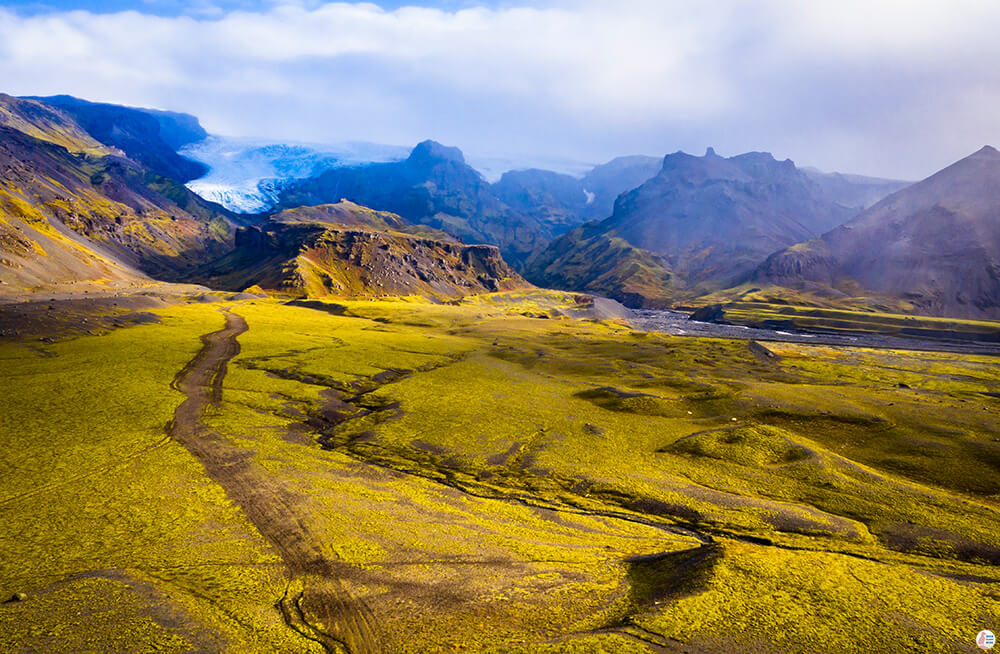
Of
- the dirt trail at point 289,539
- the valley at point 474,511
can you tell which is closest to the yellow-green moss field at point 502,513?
the valley at point 474,511

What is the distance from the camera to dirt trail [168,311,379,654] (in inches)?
845

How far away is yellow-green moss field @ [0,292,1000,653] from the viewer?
70.1 ft

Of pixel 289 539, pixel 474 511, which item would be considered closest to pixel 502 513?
pixel 474 511

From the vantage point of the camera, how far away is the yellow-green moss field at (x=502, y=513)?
21.4 m

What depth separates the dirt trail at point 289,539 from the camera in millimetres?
21453

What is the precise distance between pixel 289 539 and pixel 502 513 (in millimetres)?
15011

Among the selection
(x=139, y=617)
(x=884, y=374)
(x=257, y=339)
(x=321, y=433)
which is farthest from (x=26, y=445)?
(x=884, y=374)

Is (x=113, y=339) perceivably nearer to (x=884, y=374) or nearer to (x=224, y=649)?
(x=224, y=649)

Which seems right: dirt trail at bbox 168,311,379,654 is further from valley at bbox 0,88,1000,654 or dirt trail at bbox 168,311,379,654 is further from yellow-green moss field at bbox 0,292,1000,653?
yellow-green moss field at bbox 0,292,1000,653

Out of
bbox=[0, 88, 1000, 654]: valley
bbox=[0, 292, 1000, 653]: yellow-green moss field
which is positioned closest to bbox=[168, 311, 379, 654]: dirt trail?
bbox=[0, 88, 1000, 654]: valley

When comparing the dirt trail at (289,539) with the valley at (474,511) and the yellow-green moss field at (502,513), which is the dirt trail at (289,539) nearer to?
the valley at (474,511)

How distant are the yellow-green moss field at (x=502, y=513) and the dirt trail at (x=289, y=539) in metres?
0.33

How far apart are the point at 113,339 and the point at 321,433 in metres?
65.1

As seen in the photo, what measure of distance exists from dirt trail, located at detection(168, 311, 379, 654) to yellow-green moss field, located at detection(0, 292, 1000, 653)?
0.33 metres
